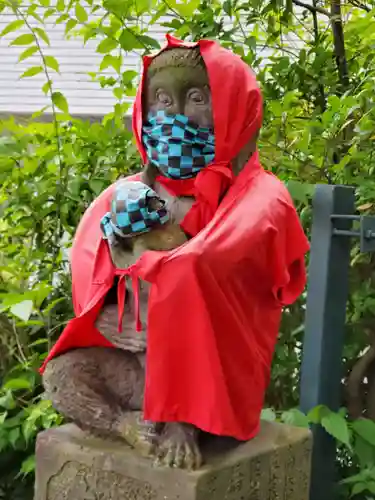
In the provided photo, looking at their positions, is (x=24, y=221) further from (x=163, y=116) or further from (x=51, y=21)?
(x=51, y=21)

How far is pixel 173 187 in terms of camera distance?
1.21 meters

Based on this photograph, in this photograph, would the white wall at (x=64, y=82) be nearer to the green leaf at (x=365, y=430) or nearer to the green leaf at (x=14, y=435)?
the green leaf at (x=14, y=435)

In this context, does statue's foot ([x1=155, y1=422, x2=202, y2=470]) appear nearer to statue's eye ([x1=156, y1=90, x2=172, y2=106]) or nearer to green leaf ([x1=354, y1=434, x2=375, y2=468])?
statue's eye ([x1=156, y1=90, x2=172, y2=106])

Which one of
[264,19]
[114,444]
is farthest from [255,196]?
[264,19]

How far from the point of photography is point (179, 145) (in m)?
1.17

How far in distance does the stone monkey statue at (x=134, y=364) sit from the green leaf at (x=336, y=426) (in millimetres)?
506

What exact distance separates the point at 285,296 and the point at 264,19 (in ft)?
4.38

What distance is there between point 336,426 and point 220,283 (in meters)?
0.63

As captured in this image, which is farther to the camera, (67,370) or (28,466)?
(28,466)

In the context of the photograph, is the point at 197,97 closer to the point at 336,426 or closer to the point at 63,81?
the point at 336,426

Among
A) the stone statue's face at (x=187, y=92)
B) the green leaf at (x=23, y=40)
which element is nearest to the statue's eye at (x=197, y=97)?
the stone statue's face at (x=187, y=92)

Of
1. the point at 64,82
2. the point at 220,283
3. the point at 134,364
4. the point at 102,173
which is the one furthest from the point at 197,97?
the point at 64,82

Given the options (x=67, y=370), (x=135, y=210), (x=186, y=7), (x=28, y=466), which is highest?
(x=186, y=7)

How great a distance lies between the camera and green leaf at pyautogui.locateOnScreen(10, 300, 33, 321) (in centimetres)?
150
